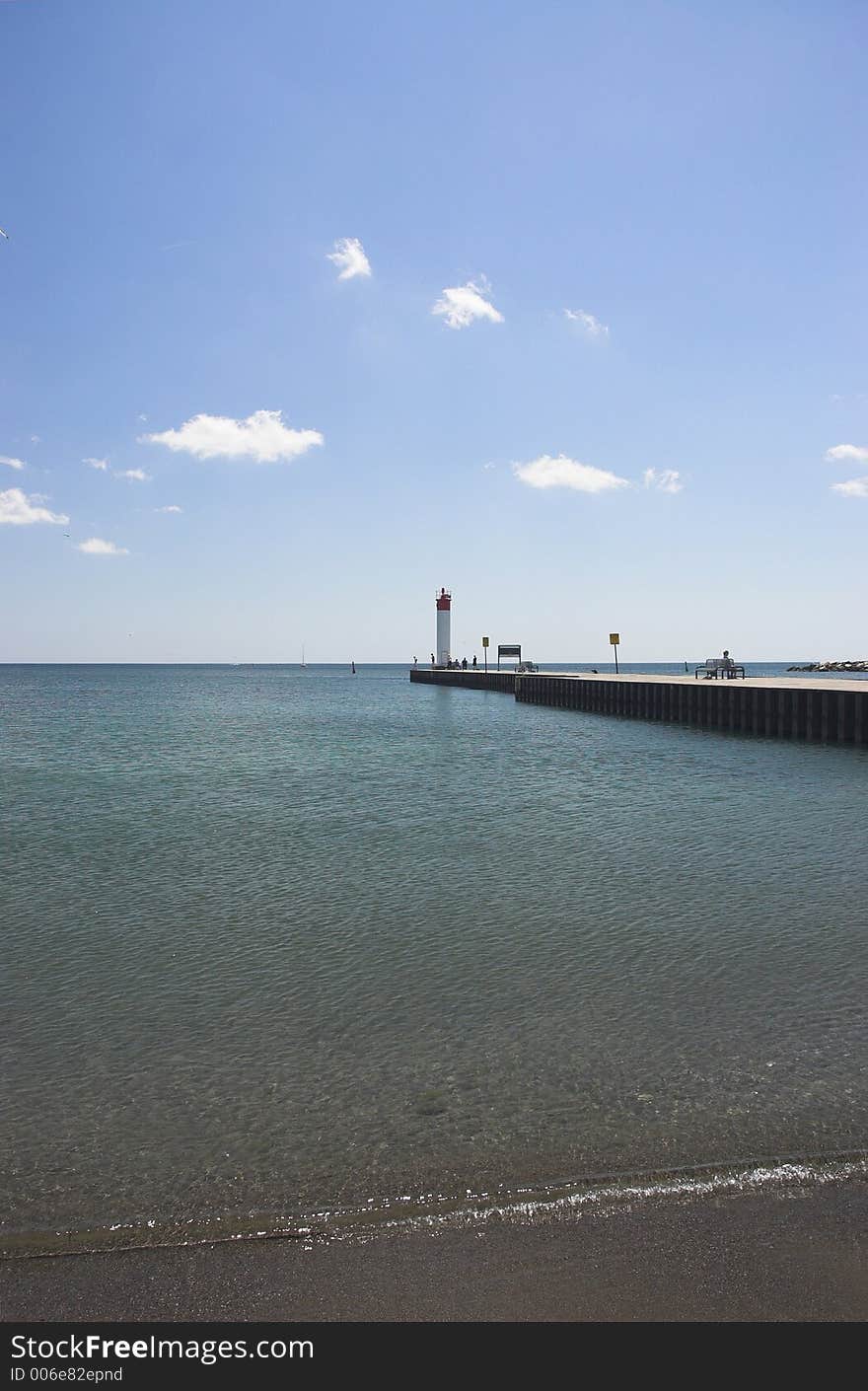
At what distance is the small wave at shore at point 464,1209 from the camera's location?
5.37 metres

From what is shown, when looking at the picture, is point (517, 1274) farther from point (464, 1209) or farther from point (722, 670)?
point (722, 670)

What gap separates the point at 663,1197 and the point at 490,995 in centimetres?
435

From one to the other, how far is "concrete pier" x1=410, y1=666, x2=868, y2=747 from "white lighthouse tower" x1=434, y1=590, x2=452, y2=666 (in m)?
36.8

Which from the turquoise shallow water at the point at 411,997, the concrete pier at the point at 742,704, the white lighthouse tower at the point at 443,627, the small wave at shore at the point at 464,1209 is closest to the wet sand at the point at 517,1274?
the small wave at shore at the point at 464,1209

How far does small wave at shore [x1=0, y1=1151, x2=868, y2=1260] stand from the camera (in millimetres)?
5371

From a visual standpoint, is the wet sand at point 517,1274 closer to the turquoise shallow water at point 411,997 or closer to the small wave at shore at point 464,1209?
the small wave at shore at point 464,1209

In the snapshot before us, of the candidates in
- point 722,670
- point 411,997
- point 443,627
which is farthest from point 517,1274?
point 443,627

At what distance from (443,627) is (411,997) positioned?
101 metres

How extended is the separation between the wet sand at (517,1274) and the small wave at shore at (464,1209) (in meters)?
0.11

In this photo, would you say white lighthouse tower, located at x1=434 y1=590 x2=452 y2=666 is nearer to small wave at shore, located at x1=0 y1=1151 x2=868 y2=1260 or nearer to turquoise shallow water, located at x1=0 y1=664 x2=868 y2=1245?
turquoise shallow water, located at x1=0 y1=664 x2=868 y2=1245

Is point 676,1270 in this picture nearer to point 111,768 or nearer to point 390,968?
point 390,968

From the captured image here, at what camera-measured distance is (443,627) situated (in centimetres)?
11038

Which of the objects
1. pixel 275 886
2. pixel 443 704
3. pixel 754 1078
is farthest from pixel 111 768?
pixel 443 704

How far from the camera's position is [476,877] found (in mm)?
15508
